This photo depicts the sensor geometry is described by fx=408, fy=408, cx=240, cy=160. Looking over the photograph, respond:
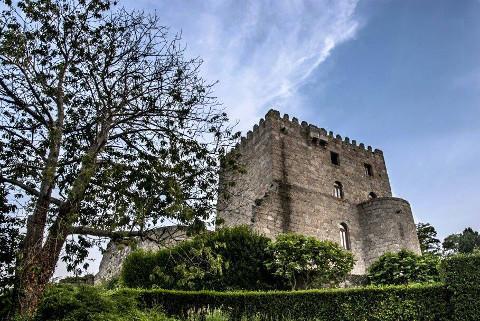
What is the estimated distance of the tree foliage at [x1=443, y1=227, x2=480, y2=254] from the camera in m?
47.7

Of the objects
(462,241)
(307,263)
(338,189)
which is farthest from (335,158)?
(462,241)

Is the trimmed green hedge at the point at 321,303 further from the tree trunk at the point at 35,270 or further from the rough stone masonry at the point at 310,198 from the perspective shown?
the rough stone masonry at the point at 310,198

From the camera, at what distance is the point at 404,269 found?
15.6 metres

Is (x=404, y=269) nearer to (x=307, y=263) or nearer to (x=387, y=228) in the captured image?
(x=307, y=263)

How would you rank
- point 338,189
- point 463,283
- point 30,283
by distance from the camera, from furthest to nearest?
point 338,189, point 463,283, point 30,283

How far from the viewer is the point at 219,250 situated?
15.1 metres

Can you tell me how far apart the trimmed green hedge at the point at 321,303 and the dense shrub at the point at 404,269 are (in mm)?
4892

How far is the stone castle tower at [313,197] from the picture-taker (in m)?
20.3

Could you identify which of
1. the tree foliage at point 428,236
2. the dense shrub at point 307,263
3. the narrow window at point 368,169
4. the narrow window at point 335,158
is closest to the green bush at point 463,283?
the dense shrub at point 307,263

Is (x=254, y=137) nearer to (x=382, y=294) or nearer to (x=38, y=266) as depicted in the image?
(x=382, y=294)

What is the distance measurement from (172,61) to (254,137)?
13.1 m

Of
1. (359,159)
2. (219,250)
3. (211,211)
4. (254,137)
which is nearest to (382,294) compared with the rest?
(211,211)

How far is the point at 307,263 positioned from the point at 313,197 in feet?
22.6

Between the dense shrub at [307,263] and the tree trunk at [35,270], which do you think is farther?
the dense shrub at [307,263]
